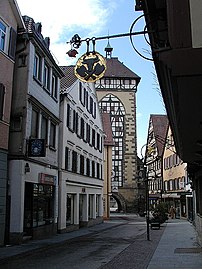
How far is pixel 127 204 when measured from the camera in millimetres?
61781

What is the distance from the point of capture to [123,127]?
63.6 m

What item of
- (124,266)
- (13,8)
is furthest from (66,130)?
(124,266)

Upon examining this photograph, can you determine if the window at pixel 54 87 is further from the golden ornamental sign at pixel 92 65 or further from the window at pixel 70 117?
the golden ornamental sign at pixel 92 65

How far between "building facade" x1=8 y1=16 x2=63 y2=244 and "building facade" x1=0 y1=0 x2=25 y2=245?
596mm

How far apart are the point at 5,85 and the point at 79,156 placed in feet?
46.8

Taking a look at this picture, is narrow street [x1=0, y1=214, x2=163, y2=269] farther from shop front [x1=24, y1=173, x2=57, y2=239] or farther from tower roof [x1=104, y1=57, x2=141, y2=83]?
tower roof [x1=104, y1=57, x2=141, y2=83]

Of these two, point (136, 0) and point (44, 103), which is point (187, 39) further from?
point (44, 103)

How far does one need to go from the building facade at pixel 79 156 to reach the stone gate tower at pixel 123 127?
22116 mm

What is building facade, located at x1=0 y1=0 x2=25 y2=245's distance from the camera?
17281 millimetres

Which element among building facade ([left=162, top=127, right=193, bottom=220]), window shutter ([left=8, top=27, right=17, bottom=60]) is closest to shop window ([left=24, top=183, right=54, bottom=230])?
window shutter ([left=8, top=27, right=17, bottom=60])

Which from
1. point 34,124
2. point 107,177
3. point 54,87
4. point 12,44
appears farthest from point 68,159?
point 107,177

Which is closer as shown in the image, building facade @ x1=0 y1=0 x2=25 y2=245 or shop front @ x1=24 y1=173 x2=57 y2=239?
building facade @ x1=0 y1=0 x2=25 y2=245

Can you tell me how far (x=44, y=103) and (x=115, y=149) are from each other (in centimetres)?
4236

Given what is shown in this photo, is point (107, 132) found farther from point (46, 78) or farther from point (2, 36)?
point (2, 36)
